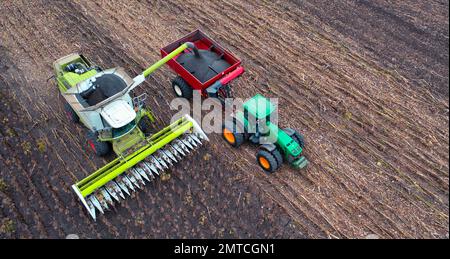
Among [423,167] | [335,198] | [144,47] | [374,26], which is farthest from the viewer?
[374,26]

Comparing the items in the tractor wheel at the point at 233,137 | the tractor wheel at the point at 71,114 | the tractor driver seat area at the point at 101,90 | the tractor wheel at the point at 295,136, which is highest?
the tractor driver seat area at the point at 101,90

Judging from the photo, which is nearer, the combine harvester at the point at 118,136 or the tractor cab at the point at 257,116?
the combine harvester at the point at 118,136

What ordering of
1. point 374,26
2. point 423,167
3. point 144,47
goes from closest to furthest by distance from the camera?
point 423,167
point 144,47
point 374,26

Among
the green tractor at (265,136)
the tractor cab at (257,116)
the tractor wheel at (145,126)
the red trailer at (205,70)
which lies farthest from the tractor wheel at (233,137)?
the tractor wheel at (145,126)

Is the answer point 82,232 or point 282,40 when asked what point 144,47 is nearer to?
point 282,40

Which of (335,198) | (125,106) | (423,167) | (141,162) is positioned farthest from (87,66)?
(423,167)

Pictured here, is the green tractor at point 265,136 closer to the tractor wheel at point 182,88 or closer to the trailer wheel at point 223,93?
the trailer wheel at point 223,93
